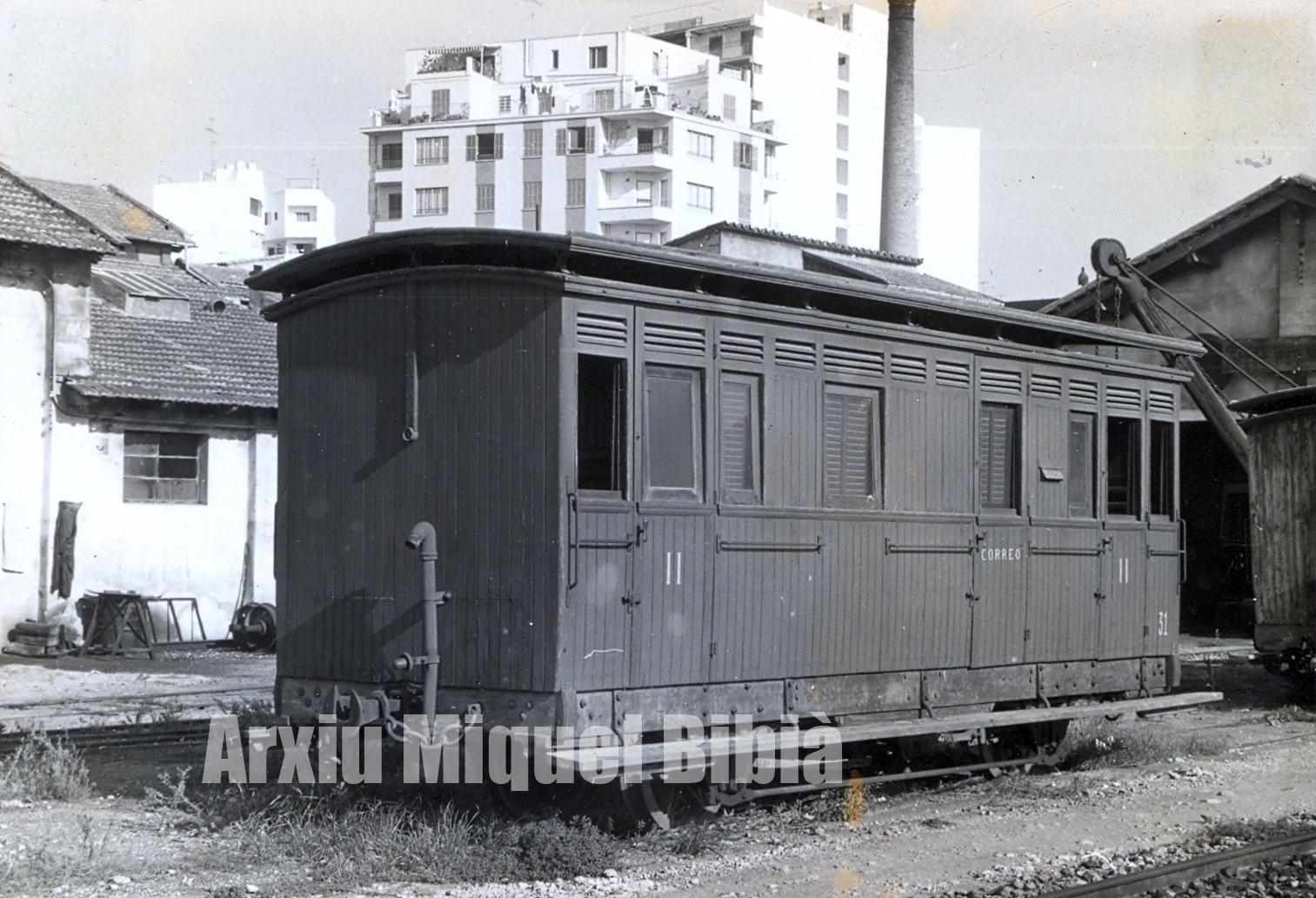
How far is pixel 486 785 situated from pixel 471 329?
2.65 meters

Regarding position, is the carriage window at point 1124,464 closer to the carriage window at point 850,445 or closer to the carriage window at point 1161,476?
the carriage window at point 1161,476

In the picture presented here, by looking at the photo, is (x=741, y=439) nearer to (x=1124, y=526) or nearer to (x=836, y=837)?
(x=836, y=837)

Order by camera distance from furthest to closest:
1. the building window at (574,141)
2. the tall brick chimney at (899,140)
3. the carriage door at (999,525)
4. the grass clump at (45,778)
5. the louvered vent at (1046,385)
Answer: the building window at (574,141), the tall brick chimney at (899,140), the louvered vent at (1046,385), the carriage door at (999,525), the grass clump at (45,778)

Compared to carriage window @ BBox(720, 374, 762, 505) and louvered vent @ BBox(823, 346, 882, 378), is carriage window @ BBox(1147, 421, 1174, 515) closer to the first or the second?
louvered vent @ BBox(823, 346, 882, 378)

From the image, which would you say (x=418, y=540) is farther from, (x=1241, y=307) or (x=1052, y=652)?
(x=1241, y=307)

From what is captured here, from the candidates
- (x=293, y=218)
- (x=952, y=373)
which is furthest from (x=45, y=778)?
(x=293, y=218)

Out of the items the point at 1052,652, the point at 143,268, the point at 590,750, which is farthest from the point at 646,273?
the point at 143,268

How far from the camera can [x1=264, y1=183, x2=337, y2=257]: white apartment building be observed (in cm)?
6794

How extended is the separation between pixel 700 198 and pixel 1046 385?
50744mm

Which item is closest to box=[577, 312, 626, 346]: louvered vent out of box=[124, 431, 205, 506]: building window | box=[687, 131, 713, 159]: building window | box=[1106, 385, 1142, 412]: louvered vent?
box=[1106, 385, 1142, 412]: louvered vent

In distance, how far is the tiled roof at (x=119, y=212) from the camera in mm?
30266

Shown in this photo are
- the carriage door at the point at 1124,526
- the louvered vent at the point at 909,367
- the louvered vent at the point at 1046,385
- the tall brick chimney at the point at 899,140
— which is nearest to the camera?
the louvered vent at the point at 909,367

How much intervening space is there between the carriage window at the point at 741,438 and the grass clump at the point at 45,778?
447 centimetres

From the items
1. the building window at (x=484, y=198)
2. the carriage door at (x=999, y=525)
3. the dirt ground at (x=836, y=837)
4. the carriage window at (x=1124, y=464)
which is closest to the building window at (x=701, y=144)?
the building window at (x=484, y=198)
